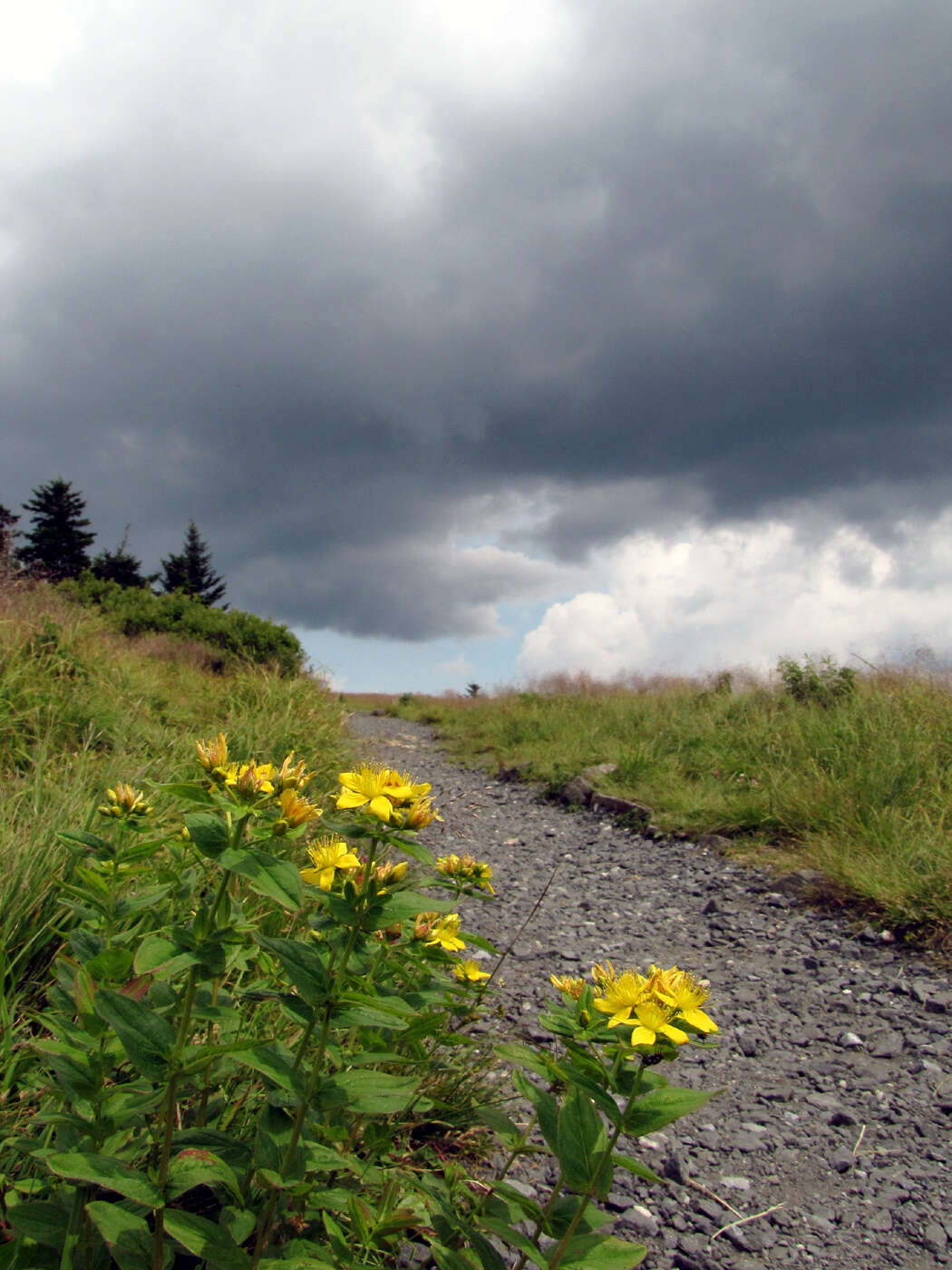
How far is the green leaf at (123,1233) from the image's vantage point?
0.91 meters

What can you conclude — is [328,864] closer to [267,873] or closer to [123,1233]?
[267,873]

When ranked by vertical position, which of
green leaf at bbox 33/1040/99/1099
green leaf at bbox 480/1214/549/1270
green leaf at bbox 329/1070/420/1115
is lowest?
Result: green leaf at bbox 480/1214/549/1270

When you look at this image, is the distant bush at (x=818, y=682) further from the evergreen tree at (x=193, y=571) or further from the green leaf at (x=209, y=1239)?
the evergreen tree at (x=193, y=571)

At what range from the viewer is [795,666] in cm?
826

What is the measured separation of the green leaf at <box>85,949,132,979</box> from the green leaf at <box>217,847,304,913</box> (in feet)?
1.11

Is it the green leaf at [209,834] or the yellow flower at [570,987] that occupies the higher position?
the green leaf at [209,834]

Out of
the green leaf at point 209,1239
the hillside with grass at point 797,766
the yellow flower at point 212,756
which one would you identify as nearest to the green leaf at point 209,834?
the yellow flower at point 212,756

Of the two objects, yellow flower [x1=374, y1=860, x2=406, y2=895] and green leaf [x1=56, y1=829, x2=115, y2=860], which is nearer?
yellow flower [x1=374, y1=860, x2=406, y2=895]

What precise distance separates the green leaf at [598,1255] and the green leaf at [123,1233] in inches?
22.8

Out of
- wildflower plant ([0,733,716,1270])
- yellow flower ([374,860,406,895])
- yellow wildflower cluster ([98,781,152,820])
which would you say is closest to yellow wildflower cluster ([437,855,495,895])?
wildflower plant ([0,733,716,1270])

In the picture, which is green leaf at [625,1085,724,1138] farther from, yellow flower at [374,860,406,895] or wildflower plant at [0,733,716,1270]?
yellow flower at [374,860,406,895]

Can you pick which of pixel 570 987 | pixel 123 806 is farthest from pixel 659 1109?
pixel 123 806

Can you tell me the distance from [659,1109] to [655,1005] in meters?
0.15

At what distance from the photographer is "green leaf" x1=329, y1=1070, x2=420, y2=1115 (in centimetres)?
101
